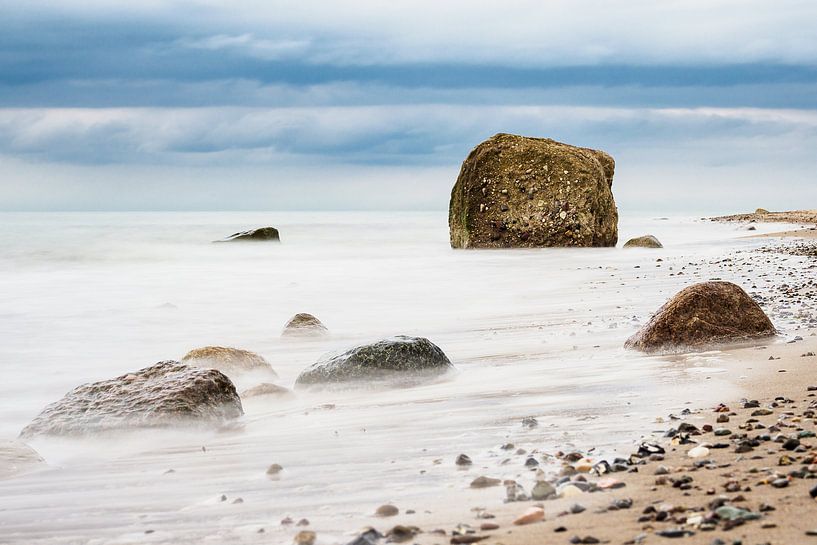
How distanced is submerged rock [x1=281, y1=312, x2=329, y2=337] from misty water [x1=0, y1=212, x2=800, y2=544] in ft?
0.51

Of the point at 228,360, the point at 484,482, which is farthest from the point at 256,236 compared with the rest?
the point at 484,482

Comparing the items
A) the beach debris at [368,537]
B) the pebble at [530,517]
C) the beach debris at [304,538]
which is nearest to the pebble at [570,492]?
the pebble at [530,517]

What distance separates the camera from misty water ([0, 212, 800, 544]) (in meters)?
3.66

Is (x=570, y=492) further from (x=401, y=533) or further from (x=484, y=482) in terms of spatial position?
(x=401, y=533)

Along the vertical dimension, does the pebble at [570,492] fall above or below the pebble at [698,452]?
below

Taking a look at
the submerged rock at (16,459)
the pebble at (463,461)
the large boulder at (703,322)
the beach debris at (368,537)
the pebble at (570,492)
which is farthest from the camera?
the large boulder at (703,322)

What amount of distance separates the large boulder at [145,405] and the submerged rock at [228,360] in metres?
1.28

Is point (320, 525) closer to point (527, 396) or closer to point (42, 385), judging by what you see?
point (527, 396)

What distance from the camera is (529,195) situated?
2089 centimetres

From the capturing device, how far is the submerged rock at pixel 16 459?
15.0ft

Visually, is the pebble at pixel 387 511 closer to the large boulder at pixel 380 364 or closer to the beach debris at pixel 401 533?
the beach debris at pixel 401 533

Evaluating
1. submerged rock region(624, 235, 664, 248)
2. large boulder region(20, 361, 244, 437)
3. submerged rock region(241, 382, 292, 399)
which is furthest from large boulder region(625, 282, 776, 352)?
submerged rock region(624, 235, 664, 248)

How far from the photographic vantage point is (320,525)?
3260 millimetres

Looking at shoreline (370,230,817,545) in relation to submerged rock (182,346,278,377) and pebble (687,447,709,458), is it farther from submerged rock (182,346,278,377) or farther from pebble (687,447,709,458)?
submerged rock (182,346,278,377)
